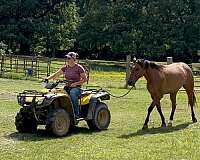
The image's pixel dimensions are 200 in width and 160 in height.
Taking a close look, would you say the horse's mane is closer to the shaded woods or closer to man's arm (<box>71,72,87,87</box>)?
man's arm (<box>71,72,87,87</box>)

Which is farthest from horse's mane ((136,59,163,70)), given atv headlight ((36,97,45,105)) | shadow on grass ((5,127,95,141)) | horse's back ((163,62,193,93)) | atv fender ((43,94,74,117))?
atv headlight ((36,97,45,105))

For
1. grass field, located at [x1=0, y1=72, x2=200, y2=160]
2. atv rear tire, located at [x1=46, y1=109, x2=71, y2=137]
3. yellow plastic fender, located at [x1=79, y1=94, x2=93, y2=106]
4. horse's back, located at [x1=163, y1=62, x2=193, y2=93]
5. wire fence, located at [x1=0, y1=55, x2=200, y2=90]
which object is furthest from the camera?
wire fence, located at [x1=0, y1=55, x2=200, y2=90]

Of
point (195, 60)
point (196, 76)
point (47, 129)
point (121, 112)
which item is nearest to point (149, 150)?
point (47, 129)

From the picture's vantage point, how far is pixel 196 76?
31.8 metres

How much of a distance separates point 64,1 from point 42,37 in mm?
5690

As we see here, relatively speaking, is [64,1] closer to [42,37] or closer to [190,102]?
[42,37]

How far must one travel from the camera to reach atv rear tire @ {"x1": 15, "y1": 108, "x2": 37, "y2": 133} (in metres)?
11.0

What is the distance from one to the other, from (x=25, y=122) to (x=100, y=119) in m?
1.77

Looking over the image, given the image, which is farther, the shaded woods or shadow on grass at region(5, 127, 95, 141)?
the shaded woods

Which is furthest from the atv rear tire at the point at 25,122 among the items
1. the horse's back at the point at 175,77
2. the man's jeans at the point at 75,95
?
the horse's back at the point at 175,77

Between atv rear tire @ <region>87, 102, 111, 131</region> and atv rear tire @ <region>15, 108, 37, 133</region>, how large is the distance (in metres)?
1.32

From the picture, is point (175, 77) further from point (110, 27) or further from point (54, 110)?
point (110, 27)

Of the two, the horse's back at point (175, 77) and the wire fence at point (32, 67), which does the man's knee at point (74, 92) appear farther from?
the wire fence at point (32, 67)

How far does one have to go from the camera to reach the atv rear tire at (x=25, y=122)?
36.0 ft
